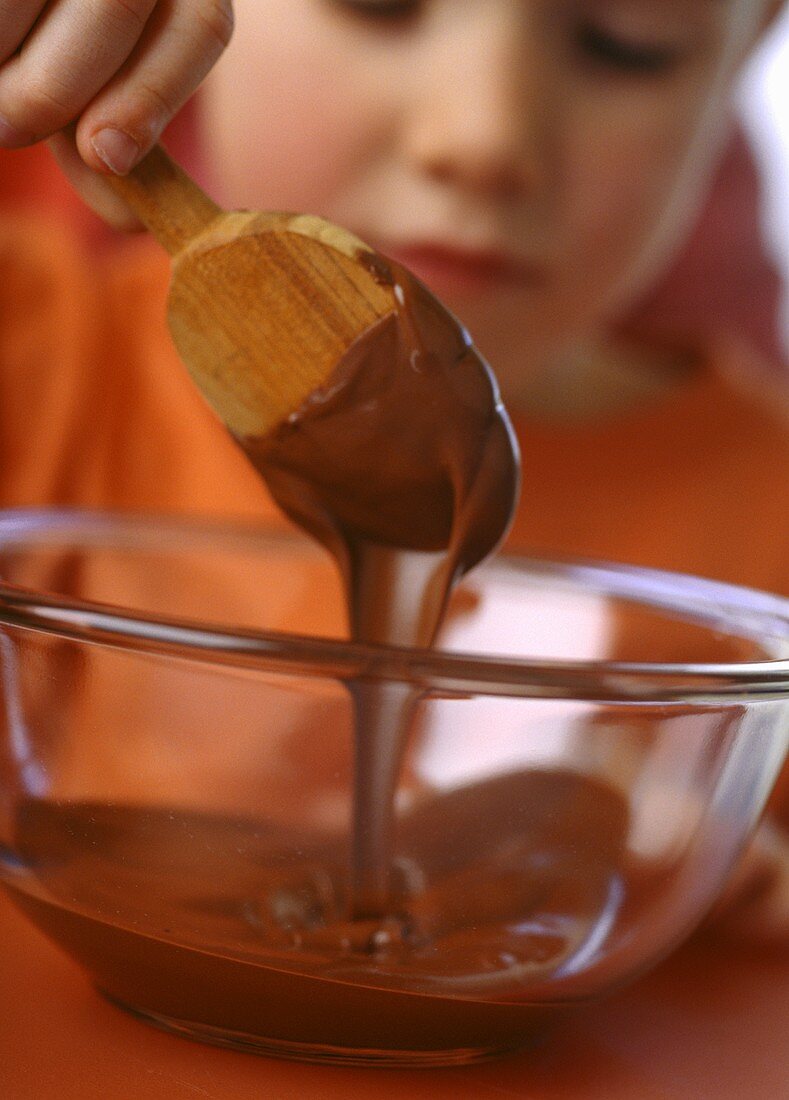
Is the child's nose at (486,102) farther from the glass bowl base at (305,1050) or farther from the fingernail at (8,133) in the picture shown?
the glass bowl base at (305,1050)

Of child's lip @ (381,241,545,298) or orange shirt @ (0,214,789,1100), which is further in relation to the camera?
orange shirt @ (0,214,789,1100)

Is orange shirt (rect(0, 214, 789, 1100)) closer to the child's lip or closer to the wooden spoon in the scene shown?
the child's lip

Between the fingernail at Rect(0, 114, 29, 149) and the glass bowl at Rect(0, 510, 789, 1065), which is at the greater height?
the fingernail at Rect(0, 114, 29, 149)

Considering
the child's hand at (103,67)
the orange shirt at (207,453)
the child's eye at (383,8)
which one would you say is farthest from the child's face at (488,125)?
the child's hand at (103,67)

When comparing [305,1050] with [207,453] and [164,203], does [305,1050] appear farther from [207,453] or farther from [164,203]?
[207,453]

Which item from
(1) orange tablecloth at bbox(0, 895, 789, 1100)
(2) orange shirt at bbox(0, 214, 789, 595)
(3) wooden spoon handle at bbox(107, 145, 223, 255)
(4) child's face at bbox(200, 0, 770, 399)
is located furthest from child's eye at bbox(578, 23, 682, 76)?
(1) orange tablecloth at bbox(0, 895, 789, 1100)

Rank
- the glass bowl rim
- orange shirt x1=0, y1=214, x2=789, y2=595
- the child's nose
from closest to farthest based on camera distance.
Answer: the glass bowl rim → the child's nose → orange shirt x1=0, y1=214, x2=789, y2=595

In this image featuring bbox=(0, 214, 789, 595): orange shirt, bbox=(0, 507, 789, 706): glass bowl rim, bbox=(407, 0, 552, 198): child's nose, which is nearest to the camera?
bbox=(0, 507, 789, 706): glass bowl rim

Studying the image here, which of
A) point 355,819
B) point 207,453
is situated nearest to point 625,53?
point 207,453
